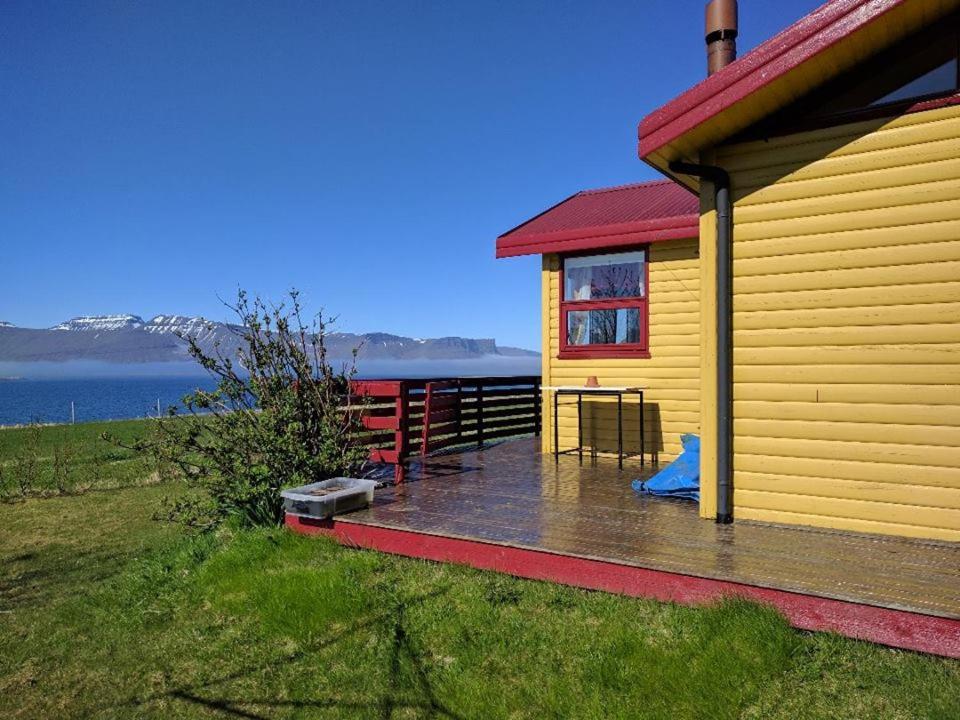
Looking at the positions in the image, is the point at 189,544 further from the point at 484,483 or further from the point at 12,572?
the point at 484,483

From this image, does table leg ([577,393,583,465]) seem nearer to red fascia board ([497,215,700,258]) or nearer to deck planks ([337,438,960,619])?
deck planks ([337,438,960,619])

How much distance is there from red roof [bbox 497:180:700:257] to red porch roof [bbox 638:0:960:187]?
2.41m

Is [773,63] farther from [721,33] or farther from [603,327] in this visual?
[603,327]

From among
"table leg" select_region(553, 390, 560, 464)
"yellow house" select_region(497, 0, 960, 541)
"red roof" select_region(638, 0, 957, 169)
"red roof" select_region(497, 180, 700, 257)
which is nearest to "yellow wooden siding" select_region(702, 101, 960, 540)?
"yellow house" select_region(497, 0, 960, 541)

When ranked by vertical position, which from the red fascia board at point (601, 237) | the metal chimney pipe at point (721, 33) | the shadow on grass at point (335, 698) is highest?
the metal chimney pipe at point (721, 33)

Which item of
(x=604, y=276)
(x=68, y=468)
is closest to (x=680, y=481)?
(x=604, y=276)

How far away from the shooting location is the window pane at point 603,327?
724cm

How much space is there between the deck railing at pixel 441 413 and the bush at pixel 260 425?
52 cm

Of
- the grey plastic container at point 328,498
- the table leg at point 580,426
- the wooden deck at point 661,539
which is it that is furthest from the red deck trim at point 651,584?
the table leg at point 580,426

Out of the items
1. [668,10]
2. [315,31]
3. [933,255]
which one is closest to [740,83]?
[933,255]

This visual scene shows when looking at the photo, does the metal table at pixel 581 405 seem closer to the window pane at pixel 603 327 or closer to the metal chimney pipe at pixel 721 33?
the window pane at pixel 603 327

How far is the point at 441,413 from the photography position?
8.19m

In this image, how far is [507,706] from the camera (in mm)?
2625

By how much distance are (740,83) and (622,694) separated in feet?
11.7
